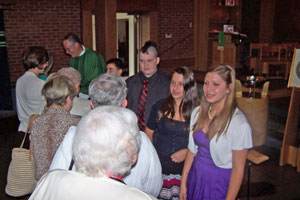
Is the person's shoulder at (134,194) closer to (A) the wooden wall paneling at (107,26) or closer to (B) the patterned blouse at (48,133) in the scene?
(B) the patterned blouse at (48,133)

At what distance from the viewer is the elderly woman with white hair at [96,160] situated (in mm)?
1272

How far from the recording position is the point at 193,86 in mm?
2715

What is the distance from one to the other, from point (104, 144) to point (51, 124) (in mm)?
936

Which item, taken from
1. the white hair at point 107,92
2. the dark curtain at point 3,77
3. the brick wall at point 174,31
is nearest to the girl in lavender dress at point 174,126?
the white hair at point 107,92

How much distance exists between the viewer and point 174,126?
2600 millimetres

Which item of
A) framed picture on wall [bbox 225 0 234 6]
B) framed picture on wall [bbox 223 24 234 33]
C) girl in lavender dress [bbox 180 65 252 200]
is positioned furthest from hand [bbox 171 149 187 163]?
framed picture on wall [bbox 225 0 234 6]

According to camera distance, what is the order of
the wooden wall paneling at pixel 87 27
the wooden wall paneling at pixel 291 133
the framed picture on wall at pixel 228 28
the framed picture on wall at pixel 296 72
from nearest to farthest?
the framed picture on wall at pixel 296 72, the wooden wall paneling at pixel 291 133, the wooden wall paneling at pixel 87 27, the framed picture on wall at pixel 228 28

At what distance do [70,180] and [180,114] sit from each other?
1478mm

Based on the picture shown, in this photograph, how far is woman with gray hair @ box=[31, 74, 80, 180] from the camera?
2.11 m

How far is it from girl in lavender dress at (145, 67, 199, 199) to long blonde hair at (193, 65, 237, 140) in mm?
301

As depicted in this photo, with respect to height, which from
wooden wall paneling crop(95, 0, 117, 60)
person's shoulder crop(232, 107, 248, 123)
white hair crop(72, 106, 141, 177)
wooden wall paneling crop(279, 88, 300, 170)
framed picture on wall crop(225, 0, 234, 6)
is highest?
framed picture on wall crop(225, 0, 234, 6)

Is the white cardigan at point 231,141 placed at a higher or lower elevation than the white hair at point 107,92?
lower

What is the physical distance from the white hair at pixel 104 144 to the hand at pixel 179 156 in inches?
47.2

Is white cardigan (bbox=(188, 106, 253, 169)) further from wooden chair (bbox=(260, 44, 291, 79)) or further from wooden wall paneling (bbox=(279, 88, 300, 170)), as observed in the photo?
wooden chair (bbox=(260, 44, 291, 79))
